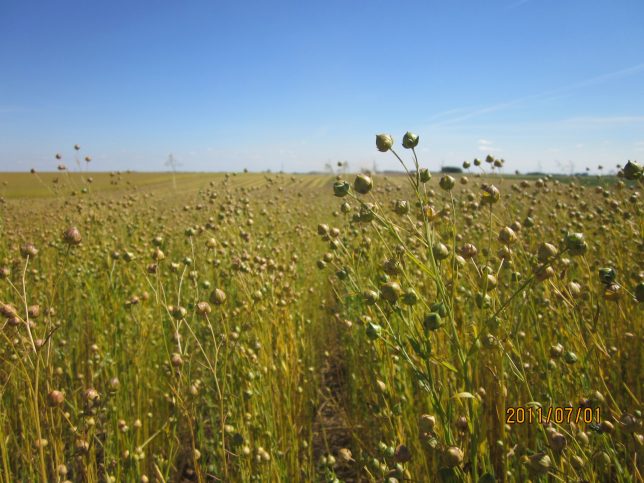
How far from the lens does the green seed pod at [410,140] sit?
1.22 m

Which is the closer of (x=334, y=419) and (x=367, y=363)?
(x=367, y=363)

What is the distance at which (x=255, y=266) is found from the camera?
8.25 feet

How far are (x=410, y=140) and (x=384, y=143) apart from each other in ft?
0.27

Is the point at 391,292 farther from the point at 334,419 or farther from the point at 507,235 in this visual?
the point at 334,419

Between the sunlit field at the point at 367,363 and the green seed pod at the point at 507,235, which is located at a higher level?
the green seed pod at the point at 507,235

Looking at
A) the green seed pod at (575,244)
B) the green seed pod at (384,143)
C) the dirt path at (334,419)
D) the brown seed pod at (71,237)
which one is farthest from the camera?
the dirt path at (334,419)

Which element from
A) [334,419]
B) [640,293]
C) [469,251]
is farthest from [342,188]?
[334,419]

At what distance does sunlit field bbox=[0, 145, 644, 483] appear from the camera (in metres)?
1.04

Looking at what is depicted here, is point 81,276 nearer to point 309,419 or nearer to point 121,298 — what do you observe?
point 121,298

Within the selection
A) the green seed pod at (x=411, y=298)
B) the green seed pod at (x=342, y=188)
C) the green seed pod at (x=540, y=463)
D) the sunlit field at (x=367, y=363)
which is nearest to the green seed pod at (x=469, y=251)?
the sunlit field at (x=367, y=363)

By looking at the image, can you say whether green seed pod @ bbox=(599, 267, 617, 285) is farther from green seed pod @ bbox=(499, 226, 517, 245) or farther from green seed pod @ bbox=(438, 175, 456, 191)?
green seed pod @ bbox=(438, 175, 456, 191)

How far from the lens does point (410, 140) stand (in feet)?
4.02

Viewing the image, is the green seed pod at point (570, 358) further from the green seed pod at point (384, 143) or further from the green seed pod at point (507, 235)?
the green seed pod at point (384, 143)

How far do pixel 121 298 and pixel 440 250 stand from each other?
98.2 inches
